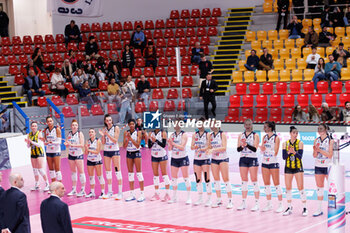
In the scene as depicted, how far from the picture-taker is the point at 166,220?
11.5 metres

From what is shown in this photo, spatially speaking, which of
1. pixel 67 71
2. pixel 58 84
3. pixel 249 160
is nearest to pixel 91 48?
pixel 67 71

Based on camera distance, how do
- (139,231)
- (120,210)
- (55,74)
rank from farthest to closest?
1. (55,74)
2. (120,210)
3. (139,231)

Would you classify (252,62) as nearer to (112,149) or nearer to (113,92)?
(113,92)

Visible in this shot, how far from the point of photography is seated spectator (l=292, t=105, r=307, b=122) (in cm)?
1728

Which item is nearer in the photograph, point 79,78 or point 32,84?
point 32,84

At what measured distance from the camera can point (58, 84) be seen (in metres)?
22.1

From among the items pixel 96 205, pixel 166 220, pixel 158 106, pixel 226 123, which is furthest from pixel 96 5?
pixel 166 220

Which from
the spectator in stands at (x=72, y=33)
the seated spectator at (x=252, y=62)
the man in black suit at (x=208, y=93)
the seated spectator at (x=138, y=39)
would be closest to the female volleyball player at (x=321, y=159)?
the man in black suit at (x=208, y=93)

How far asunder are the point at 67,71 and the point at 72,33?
3.46 meters

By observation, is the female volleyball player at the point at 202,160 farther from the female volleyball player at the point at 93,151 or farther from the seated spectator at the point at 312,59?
the seated spectator at the point at 312,59

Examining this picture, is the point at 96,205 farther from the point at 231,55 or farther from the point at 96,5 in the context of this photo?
the point at 231,55

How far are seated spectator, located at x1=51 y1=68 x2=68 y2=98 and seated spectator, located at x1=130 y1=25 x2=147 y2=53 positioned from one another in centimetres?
421

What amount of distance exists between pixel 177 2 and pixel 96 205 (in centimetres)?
1636

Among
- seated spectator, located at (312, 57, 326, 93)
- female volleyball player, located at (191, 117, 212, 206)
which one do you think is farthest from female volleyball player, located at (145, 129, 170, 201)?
seated spectator, located at (312, 57, 326, 93)
